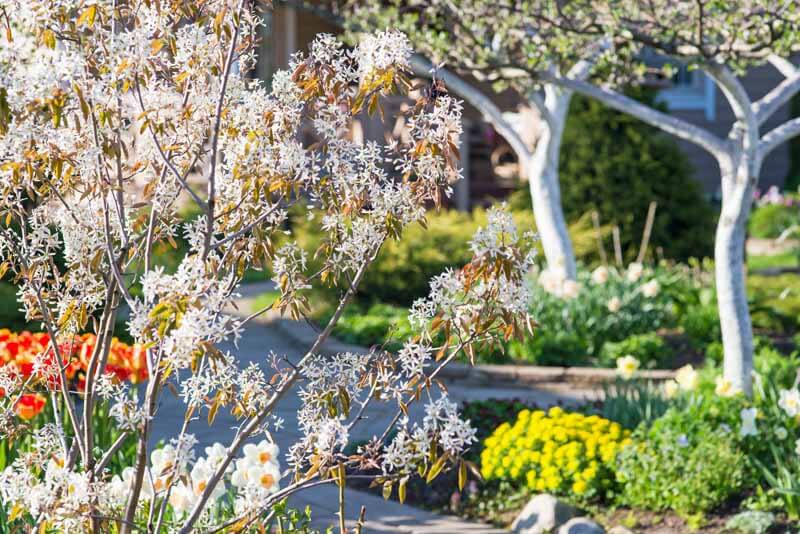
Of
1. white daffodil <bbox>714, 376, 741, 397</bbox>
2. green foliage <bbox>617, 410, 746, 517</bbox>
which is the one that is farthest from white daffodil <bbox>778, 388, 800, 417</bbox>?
white daffodil <bbox>714, 376, 741, 397</bbox>

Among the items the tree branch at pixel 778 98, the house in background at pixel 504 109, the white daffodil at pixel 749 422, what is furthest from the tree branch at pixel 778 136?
the house in background at pixel 504 109

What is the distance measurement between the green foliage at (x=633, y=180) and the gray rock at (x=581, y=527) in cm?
721

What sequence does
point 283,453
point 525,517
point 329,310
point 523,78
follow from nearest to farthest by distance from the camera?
point 525,517
point 283,453
point 523,78
point 329,310

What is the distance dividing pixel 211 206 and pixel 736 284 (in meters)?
3.73

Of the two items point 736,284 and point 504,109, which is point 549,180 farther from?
point 504,109

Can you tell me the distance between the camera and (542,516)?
4.60 metres

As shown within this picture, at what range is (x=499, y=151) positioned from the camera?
1761 cm

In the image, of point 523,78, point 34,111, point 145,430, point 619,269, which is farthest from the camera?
point 619,269

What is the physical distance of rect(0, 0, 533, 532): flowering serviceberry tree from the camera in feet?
8.11

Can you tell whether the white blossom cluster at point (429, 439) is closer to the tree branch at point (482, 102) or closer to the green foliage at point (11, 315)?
the green foliage at point (11, 315)

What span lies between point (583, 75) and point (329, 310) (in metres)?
2.98

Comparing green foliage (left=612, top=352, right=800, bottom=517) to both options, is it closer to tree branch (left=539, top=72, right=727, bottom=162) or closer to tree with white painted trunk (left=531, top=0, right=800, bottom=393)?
tree with white painted trunk (left=531, top=0, right=800, bottom=393)

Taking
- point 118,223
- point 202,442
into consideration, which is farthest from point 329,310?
point 118,223

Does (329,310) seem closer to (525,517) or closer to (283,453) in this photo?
(283,453)
